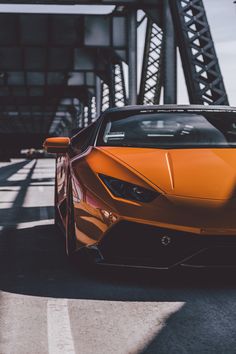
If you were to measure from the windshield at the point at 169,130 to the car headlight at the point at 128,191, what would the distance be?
765 mm

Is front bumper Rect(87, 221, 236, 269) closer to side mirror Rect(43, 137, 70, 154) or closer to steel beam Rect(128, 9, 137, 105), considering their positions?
side mirror Rect(43, 137, 70, 154)

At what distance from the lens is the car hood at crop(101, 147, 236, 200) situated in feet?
15.3

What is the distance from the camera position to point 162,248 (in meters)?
4.57

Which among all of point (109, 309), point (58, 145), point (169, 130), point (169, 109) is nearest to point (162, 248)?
point (109, 309)

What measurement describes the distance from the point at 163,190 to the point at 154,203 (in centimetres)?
13

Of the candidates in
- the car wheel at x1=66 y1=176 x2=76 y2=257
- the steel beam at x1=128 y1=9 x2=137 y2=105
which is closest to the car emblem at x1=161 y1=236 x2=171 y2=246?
the car wheel at x1=66 y1=176 x2=76 y2=257

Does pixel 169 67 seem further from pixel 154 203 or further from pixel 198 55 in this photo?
pixel 154 203

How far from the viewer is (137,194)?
470 cm

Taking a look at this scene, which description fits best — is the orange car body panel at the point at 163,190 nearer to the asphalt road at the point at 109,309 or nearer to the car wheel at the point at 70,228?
the car wheel at the point at 70,228

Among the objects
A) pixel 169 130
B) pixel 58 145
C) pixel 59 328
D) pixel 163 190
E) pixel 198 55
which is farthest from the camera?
pixel 198 55

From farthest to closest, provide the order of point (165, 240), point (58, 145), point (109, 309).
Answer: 1. point (58, 145)
2. point (165, 240)
3. point (109, 309)

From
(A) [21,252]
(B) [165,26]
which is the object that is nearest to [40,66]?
(B) [165,26]

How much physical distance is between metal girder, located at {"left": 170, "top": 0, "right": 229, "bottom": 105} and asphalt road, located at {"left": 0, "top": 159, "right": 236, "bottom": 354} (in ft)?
23.0

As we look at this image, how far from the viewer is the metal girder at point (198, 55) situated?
12.4m
